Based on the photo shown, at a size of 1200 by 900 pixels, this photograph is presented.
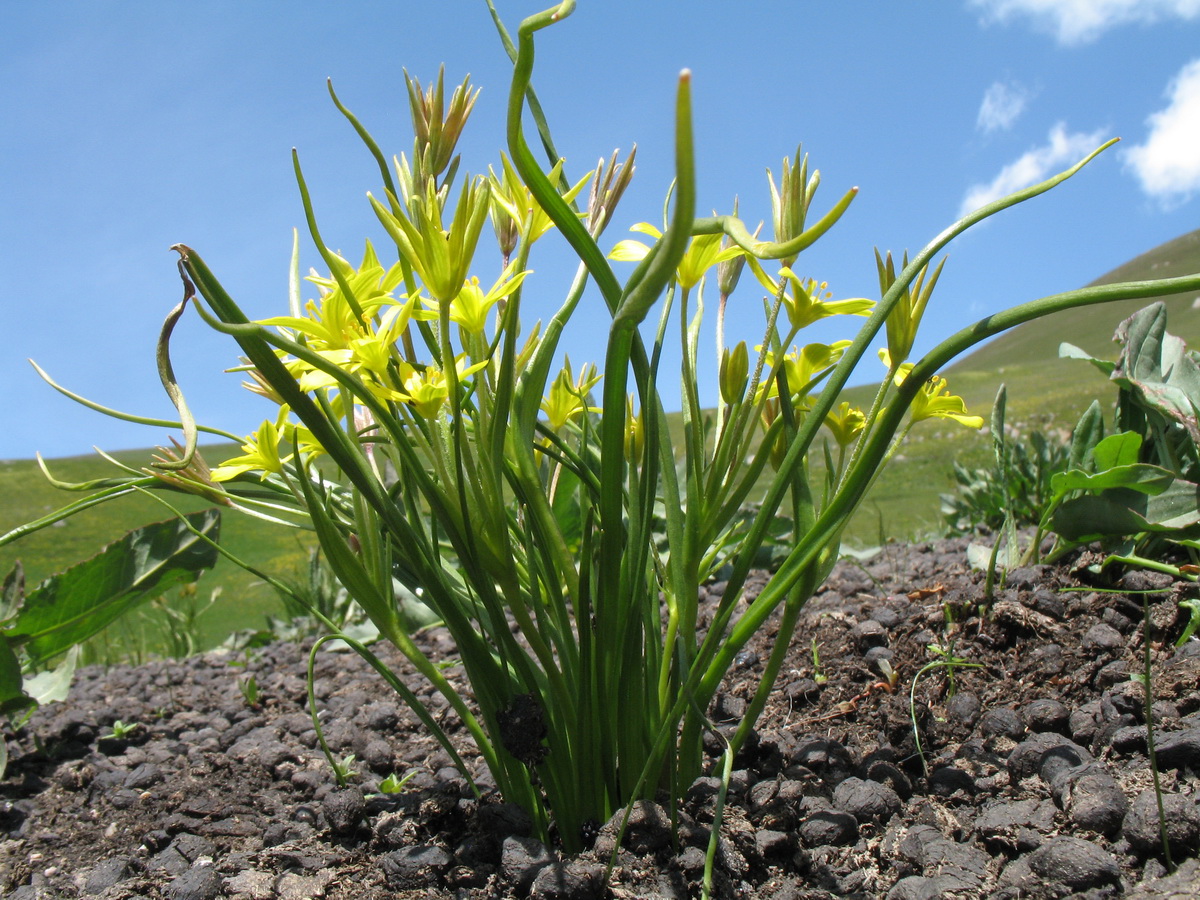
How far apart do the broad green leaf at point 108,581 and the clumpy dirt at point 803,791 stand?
253 millimetres

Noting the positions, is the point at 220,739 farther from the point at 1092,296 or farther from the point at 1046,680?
the point at 1092,296

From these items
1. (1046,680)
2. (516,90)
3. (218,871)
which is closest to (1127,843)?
(1046,680)

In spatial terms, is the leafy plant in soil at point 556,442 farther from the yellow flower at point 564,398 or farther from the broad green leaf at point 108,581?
the broad green leaf at point 108,581

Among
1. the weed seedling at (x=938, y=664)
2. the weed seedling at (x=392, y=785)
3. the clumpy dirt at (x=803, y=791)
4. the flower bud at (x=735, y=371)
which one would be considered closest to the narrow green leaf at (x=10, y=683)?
the clumpy dirt at (x=803, y=791)

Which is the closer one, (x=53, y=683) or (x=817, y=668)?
(x=817, y=668)

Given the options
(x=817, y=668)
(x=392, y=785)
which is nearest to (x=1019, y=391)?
(x=817, y=668)

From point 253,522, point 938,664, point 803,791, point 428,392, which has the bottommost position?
point 803,791

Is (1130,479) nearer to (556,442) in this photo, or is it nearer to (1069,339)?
(556,442)

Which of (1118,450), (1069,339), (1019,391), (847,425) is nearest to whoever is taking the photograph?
(847,425)

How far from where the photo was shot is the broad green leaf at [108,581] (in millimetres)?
1741

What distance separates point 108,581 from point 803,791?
1508 millimetres

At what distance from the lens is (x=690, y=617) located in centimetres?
98

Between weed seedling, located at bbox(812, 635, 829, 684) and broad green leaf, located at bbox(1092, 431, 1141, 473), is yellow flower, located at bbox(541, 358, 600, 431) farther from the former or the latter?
broad green leaf, located at bbox(1092, 431, 1141, 473)

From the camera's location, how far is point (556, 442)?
102 centimetres
